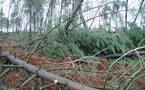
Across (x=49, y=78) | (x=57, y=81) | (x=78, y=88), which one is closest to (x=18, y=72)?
(x=49, y=78)

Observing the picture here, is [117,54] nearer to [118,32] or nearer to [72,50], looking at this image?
[118,32]

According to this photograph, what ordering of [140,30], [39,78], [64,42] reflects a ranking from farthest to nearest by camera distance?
[140,30] → [64,42] → [39,78]

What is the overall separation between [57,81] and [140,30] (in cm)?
353

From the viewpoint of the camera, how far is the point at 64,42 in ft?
12.3

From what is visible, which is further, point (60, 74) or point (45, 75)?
point (60, 74)

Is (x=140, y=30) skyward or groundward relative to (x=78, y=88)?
skyward

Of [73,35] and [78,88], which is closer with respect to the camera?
[78,88]

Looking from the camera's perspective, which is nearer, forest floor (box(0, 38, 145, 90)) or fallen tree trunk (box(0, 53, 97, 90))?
fallen tree trunk (box(0, 53, 97, 90))

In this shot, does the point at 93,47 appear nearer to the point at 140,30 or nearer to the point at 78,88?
the point at 140,30

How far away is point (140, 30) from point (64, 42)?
2.08 meters

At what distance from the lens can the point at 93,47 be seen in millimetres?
4551

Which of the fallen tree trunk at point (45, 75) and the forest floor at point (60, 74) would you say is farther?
the forest floor at point (60, 74)

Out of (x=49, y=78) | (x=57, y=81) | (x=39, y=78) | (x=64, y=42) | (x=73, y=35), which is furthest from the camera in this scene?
(x=73, y=35)

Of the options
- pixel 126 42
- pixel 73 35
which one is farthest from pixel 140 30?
pixel 73 35
